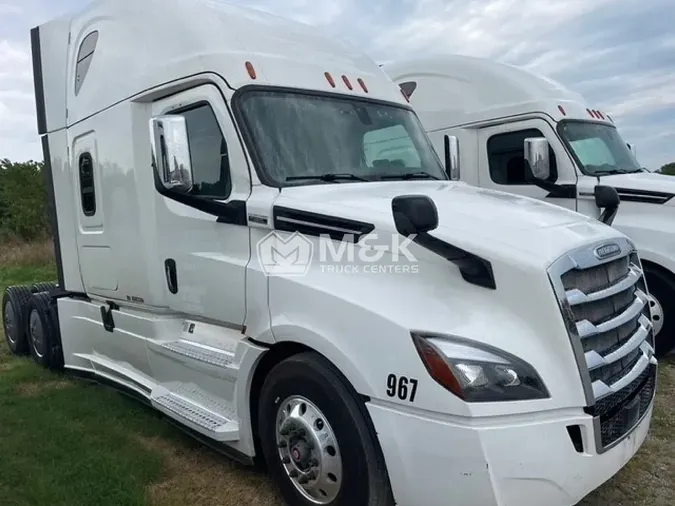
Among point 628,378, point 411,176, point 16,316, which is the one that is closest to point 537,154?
point 411,176

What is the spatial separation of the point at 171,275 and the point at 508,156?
5.03 m

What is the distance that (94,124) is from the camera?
226 inches

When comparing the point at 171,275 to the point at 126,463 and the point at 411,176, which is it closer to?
the point at 126,463

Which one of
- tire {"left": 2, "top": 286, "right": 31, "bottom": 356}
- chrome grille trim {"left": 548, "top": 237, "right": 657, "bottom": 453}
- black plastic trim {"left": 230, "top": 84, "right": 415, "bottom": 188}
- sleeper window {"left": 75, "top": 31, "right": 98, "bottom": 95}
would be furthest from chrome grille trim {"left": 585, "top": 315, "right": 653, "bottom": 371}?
tire {"left": 2, "top": 286, "right": 31, "bottom": 356}

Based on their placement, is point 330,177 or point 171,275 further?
point 171,275

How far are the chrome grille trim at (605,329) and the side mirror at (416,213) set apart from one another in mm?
631

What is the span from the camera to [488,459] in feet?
9.18

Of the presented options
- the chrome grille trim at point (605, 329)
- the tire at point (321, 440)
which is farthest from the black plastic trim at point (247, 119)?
the chrome grille trim at point (605, 329)

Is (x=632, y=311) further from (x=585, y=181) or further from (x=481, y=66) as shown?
(x=481, y=66)

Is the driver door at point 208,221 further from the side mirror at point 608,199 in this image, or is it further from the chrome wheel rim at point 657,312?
the chrome wheel rim at point 657,312

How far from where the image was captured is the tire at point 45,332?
7.06 m

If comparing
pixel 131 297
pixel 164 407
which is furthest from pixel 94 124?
pixel 164 407

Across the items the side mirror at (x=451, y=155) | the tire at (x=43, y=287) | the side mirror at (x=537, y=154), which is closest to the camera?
the side mirror at (x=451, y=155)

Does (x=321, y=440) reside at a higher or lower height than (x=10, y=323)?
higher
